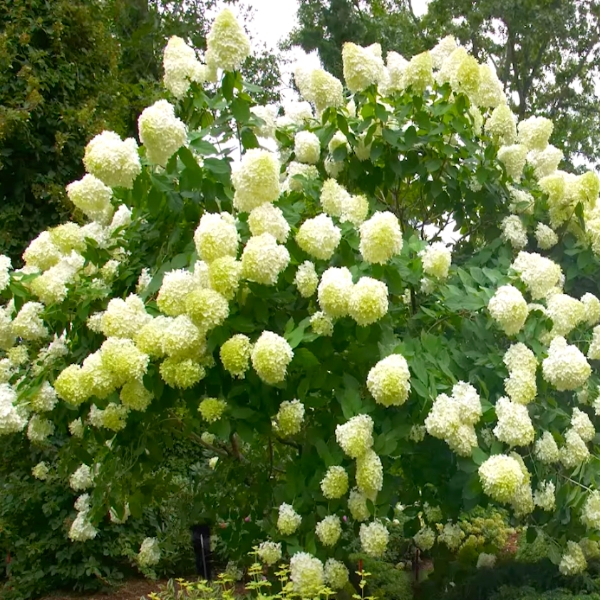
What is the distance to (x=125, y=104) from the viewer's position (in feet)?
20.3

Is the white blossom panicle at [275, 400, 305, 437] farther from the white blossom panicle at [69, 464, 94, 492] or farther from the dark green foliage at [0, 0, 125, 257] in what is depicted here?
the dark green foliage at [0, 0, 125, 257]

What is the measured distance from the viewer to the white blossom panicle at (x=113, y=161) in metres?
2.71

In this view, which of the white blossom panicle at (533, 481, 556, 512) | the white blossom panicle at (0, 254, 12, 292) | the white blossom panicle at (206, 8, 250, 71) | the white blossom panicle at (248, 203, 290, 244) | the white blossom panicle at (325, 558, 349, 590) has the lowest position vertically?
the white blossom panicle at (325, 558, 349, 590)

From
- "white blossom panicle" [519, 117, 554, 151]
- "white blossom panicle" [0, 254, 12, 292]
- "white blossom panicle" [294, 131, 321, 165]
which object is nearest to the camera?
"white blossom panicle" [0, 254, 12, 292]

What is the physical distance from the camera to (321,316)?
266cm

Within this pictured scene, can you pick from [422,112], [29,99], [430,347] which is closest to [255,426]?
[430,347]

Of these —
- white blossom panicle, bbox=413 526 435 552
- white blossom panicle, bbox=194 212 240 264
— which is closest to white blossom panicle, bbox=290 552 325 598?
white blossom panicle, bbox=194 212 240 264

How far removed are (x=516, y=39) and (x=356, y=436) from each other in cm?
1267

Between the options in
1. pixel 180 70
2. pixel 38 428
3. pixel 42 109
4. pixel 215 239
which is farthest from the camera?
pixel 42 109

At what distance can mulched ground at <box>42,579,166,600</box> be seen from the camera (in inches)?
213

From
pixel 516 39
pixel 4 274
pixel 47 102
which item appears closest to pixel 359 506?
pixel 4 274

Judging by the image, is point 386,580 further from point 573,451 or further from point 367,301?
point 367,301

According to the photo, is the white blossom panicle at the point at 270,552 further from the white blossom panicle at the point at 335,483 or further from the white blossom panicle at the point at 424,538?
the white blossom panicle at the point at 424,538

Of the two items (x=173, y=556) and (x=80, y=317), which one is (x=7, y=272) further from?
(x=173, y=556)
